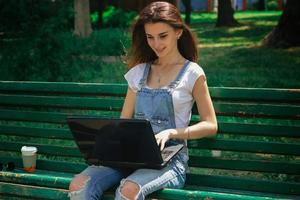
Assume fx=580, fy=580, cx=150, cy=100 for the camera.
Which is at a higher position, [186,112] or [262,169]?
[186,112]

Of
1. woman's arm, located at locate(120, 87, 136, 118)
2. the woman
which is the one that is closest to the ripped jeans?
the woman

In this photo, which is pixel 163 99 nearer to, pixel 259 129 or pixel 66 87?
pixel 259 129

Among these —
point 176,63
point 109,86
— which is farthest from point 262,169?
point 109,86

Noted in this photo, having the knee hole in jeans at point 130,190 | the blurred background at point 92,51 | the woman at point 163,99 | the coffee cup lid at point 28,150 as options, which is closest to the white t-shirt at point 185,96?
the woman at point 163,99

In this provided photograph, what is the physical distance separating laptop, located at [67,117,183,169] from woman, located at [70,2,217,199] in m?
0.07

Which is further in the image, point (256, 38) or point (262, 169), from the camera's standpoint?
point (256, 38)

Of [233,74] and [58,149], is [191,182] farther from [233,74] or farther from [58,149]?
[233,74]

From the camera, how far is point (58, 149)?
4.18m

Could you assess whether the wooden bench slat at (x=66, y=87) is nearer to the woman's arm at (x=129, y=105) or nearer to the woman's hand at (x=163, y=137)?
the woman's arm at (x=129, y=105)

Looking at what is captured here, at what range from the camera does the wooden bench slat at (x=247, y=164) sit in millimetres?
3584

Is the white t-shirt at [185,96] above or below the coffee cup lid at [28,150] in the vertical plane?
above

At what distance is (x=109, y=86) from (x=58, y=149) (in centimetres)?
62

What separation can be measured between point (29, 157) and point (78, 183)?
38.6 inches

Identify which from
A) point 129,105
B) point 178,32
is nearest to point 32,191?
point 129,105
